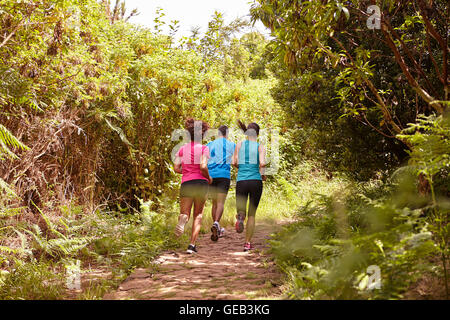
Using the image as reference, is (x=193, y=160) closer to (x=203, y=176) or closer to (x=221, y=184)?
(x=203, y=176)

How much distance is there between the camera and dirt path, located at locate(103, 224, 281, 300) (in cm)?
416

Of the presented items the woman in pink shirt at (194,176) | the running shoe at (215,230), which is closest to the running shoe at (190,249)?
the woman in pink shirt at (194,176)

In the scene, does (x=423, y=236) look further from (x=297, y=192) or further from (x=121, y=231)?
(x=297, y=192)

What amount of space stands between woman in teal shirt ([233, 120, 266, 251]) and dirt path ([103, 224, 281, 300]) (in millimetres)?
560

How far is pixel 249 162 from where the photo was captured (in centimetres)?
609

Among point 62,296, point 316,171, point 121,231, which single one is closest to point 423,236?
point 62,296

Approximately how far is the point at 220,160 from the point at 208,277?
104 inches

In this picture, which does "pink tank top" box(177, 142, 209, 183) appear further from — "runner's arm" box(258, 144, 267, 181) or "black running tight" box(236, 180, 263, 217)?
"runner's arm" box(258, 144, 267, 181)

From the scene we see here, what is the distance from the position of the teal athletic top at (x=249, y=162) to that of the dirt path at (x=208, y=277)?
3.83 ft

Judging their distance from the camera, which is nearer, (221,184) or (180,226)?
(180,226)

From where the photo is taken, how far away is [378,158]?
27.3 ft

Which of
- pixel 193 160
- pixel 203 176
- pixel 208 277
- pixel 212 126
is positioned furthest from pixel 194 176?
pixel 212 126

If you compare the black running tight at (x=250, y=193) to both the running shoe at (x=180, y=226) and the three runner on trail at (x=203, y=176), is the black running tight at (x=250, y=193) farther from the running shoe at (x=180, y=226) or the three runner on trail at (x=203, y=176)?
the running shoe at (x=180, y=226)

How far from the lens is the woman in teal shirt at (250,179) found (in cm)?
599
